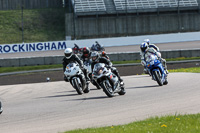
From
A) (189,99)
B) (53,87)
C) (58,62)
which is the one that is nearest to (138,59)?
(58,62)

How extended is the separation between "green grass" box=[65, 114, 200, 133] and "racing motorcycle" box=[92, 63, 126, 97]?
15.6 ft

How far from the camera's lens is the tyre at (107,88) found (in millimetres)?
13257

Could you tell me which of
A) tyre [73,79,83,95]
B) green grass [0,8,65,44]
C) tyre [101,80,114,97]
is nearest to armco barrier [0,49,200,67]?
green grass [0,8,65,44]

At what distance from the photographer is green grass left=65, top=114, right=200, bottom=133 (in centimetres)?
720

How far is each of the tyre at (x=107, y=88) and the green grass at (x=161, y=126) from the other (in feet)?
15.6

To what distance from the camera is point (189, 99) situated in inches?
456

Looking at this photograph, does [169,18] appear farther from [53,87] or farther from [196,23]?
[53,87]

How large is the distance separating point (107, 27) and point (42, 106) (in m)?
46.3

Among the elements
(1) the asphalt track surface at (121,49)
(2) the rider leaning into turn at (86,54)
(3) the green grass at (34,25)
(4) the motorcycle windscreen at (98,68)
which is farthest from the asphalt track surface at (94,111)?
(3) the green grass at (34,25)

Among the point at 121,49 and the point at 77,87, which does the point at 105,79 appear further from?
the point at 121,49

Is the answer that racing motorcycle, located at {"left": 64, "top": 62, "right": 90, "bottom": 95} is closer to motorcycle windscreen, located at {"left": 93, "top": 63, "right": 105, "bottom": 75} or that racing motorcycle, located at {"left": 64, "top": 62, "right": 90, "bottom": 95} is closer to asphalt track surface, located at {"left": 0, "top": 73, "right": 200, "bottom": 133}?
asphalt track surface, located at {"left": 0, "top": 73, "right": 200, "bottom": 133}

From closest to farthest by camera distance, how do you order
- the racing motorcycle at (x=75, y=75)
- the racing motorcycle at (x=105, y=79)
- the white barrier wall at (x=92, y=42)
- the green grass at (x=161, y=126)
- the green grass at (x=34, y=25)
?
the green grass at (x=161, y=126), the racing motorcycle at (x=105, y=79), the racing motorcycle at (x=75, y=75), the white barrier wall at (x=92, y=42), the green grass at (x=34, y=25)

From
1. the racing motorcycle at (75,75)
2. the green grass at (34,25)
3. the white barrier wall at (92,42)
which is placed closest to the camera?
the racing motorcycle at (75,75)

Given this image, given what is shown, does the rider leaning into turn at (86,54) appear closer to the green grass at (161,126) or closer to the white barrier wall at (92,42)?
the green grass at (161,126)
